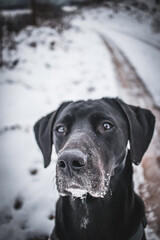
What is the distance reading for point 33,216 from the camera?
3.09 metres

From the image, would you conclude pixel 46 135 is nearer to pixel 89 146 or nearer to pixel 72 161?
pixel 89 146

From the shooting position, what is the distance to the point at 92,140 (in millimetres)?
1985

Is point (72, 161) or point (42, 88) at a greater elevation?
point (72, 161)

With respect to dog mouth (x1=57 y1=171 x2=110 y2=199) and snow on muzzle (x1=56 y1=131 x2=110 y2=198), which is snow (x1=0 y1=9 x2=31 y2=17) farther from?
dog mouth (x1=57 y1=171 x2=110 y2=199)

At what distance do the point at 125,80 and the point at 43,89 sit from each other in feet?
10.1


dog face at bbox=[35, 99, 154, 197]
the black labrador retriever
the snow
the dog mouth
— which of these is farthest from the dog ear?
the snow

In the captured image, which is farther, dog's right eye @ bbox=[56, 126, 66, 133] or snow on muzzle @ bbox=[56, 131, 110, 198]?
dog's right eye @ bbox=[56, 126, 66, 133]

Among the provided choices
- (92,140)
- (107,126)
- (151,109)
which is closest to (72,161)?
(92,140)

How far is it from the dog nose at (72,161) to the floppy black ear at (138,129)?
0.80 metres

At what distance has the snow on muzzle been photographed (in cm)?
162

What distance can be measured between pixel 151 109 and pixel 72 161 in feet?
13.7

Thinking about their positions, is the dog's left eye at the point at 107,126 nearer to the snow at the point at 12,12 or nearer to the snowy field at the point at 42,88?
the snowy field at the point at 42,88

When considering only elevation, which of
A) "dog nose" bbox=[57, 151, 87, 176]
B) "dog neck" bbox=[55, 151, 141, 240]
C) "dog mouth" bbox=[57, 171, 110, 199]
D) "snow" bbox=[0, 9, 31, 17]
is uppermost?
"dog nose" bbox=[57, 151, 87, 176]

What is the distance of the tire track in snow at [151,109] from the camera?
3043mm
